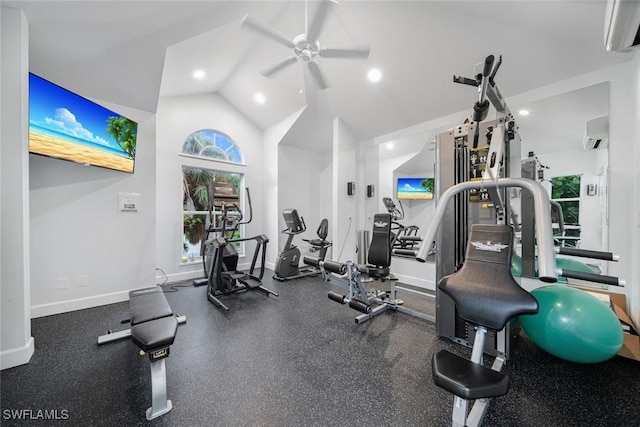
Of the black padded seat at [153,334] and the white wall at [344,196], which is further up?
the white wall at [344,196]

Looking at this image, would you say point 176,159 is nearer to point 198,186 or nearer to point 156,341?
point 198,186

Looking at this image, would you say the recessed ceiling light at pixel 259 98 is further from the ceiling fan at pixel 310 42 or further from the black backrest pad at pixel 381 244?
the black backrest pad at pixel 381 244

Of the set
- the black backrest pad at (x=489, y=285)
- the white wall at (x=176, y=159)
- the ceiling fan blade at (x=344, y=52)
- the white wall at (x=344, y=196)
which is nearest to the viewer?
the black backrest pad at (x=489, y=285)

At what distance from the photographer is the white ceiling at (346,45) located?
2.33 m

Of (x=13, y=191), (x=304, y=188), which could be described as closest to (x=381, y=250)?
(x=304, y=188)

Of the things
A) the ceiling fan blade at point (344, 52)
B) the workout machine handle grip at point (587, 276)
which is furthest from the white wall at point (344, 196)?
the workout machine handle grip at point (587, 276)

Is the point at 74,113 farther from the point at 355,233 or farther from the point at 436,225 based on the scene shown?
the point at 355,233

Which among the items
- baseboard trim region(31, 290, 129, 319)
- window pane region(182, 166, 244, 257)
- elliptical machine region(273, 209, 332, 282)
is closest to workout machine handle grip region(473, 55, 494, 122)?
elliptical machine region(273, 209, 332, 282)

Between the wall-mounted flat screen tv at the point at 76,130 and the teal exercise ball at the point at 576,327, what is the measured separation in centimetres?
448

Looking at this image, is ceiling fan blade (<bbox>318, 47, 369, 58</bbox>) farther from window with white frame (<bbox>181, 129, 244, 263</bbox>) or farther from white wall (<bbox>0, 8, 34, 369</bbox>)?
window with white frame (<bbox>181, 129, 244, 263</bbox>)

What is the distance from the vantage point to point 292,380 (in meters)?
1.82

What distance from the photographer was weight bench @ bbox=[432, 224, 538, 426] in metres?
1.10

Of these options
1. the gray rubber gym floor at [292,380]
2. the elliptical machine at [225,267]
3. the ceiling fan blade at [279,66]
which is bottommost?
the gray rubber gym floor at [292,380]

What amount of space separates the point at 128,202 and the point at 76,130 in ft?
3.44
